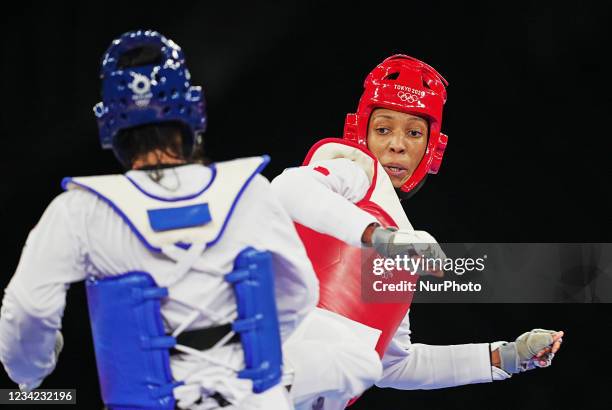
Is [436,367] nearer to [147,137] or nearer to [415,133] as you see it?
[415,133]

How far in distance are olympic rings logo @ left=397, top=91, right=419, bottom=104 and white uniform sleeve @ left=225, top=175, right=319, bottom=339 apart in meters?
1.23

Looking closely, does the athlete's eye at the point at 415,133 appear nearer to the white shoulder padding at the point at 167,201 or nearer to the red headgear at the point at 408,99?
the red headgear at the point at 408,99

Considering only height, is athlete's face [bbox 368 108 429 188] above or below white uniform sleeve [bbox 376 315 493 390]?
above

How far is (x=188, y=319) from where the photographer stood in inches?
90.9

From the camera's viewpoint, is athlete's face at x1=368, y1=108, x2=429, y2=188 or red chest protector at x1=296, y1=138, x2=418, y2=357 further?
athlete's face at x1=368, y1=108, x2=429, y2=188

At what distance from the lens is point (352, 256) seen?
3166 mm

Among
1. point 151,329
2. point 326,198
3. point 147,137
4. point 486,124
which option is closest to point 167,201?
point 147,137

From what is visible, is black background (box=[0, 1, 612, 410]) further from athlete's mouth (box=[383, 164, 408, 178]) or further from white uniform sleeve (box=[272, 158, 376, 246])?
white uniform sleeve (box=[272, 158, 376, 246])

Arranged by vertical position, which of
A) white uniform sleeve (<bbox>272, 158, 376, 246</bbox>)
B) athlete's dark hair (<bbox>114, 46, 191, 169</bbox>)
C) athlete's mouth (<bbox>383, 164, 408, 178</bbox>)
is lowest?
white uniform sleeve (<bbox>272, 158, 376, 246</bbox>)

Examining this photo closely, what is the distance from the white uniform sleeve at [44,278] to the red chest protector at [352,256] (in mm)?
979

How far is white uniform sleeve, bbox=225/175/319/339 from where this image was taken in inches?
93.3

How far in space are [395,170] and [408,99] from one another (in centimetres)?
25

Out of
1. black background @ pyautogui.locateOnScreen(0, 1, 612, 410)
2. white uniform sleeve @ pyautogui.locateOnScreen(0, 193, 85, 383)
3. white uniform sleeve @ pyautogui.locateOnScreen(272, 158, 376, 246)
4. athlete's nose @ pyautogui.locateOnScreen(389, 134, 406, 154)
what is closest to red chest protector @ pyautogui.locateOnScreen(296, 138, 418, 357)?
white uniform sleeve @ pyautogui.locateOnScreen(272, 158, 376, 246)

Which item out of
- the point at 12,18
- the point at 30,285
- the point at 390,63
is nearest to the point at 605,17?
the point at 390,63
